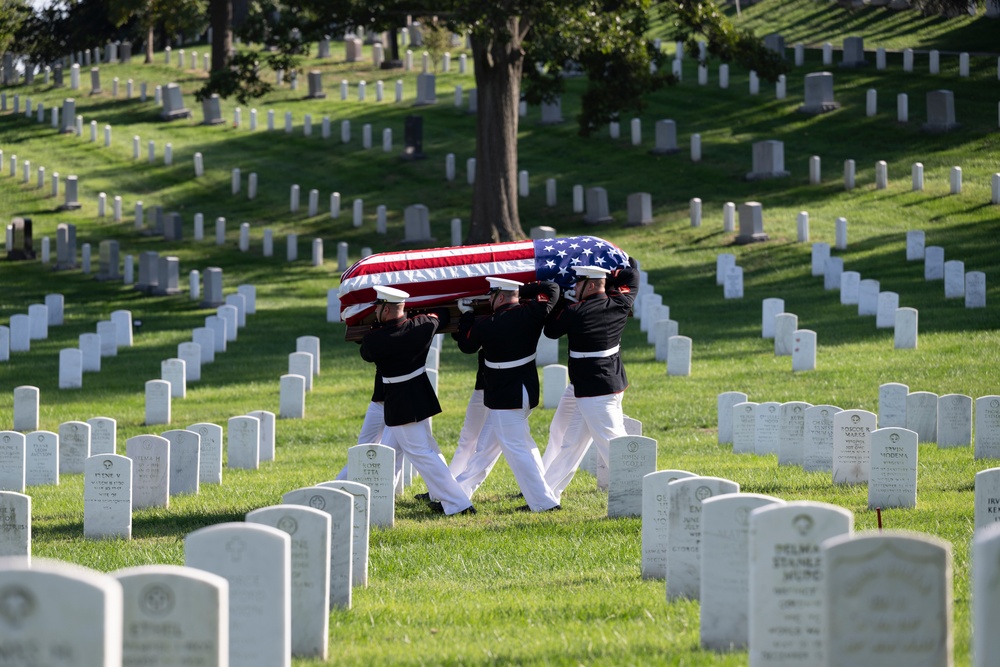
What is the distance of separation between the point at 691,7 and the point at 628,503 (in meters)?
17.4

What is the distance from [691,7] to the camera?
2514 centimetres

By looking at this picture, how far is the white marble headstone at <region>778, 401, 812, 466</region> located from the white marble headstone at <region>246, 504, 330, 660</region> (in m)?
6.16

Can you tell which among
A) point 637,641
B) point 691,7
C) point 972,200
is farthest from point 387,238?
point 637,641

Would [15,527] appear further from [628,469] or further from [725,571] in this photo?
[725,571]

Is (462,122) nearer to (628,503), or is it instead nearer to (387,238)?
(387,238)

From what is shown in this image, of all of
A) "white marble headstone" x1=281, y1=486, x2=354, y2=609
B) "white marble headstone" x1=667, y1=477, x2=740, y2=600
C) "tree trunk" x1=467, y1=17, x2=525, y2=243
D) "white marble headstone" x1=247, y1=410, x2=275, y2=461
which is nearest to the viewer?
"white marble headstone" x1=667, y1=477, x2=740, y2=600

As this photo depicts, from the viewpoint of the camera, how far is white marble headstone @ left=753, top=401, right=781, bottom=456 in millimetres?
12141

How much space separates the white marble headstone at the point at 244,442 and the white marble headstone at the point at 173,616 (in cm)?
777

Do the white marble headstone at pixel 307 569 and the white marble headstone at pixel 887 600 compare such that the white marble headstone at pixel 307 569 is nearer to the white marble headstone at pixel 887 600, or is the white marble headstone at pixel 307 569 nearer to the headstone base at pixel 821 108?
the white marble headstone at pixel 887 600

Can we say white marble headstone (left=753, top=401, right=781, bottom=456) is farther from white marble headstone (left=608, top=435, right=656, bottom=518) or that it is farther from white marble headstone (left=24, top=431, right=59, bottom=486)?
white marble headstone (left=24, top=431, right=59, bottom=486)

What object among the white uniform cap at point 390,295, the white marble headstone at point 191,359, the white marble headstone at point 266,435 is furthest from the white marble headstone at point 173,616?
the white marble headstone at point 191,359

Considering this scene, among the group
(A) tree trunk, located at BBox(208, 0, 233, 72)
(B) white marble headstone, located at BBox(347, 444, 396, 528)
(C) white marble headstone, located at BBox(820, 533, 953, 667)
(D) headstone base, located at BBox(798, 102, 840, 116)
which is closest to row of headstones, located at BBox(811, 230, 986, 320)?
(B) white marble headstone, located at BBox(347, 444, 396, 528)

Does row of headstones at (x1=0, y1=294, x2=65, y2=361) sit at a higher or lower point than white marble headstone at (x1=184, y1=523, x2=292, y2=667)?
lower

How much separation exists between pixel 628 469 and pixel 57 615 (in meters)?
5.73
